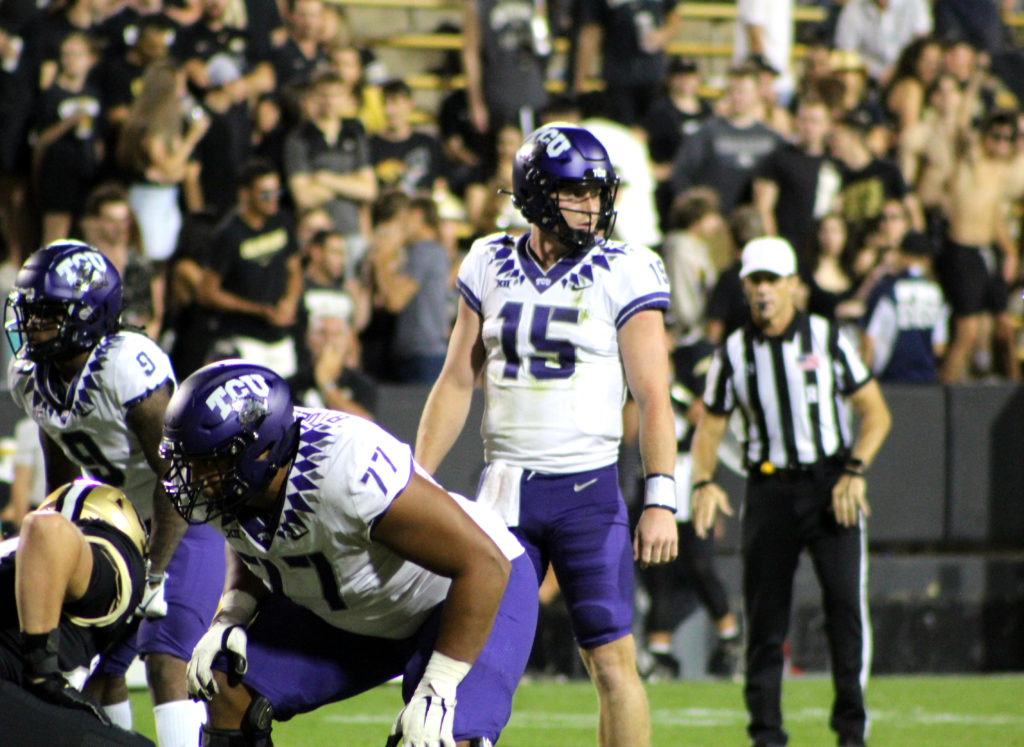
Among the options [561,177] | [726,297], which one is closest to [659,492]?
[561,177]

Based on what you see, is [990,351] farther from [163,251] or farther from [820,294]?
[163,251]

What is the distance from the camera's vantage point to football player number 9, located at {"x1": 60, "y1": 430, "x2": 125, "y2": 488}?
14.7 feet

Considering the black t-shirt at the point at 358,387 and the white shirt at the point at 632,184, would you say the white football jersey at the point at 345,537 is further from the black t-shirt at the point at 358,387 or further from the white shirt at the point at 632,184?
the white shirt at the point at 632,184

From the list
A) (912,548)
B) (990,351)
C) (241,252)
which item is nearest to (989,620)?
(912,548)

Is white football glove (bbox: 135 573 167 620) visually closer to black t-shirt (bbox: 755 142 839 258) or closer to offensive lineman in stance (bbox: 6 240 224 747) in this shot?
offensive lineman in stance (bbox: 6 240 224 747)

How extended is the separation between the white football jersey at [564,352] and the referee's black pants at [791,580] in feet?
6.07

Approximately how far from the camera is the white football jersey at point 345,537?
10.5 ft

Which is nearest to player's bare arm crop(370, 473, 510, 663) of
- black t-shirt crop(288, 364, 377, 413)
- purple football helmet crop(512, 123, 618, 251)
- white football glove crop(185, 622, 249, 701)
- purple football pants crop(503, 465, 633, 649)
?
white football glove crop(185, 622, 249, 701)

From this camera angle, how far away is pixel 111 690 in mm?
4695

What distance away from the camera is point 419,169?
10148 millimetres

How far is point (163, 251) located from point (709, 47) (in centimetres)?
656

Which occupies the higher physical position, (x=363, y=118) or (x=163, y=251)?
(x=363, y=118)

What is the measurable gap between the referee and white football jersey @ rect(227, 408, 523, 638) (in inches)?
107

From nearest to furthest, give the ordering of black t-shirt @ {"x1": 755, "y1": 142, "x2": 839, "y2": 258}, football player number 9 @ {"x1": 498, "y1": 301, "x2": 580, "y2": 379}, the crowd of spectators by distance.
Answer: football player number 9 @ {"x1": 498, "y1": 301, "x2": 580, "y2": 379}
the crowd of spectators
black t-shirt @ {"x1": 755, "y1": 142, "x2": 839, "y2": 258}
